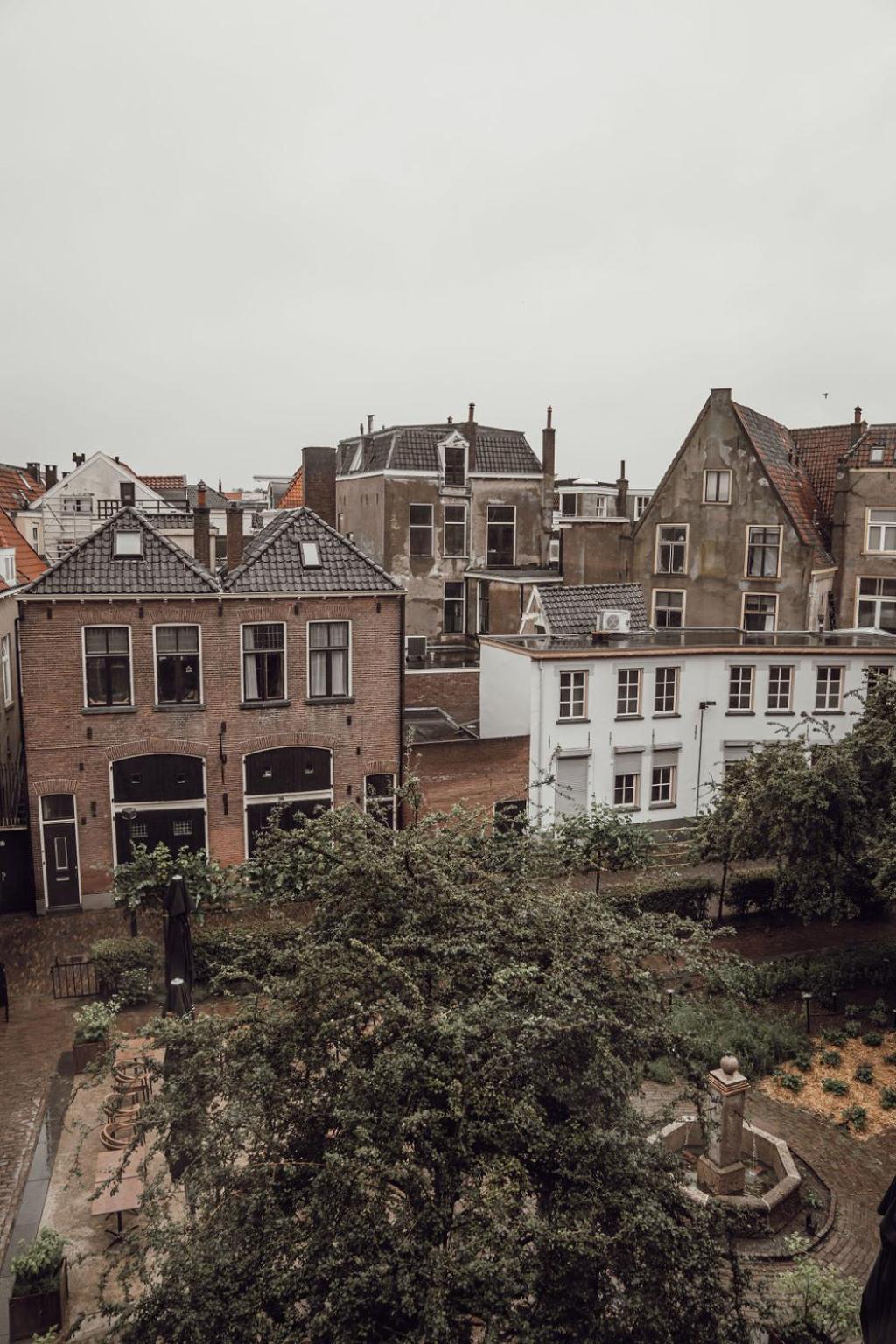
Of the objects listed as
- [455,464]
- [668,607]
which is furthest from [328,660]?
[455,464]

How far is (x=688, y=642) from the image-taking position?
99.5ft

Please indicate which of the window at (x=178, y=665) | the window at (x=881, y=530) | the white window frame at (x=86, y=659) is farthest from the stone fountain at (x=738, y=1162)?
the window at (x=881, y=530)

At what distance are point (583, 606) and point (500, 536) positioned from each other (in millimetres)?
13753

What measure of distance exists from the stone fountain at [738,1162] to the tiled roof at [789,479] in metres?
26.5

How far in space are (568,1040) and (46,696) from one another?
62.0ft

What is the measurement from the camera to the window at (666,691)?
97.1 ft

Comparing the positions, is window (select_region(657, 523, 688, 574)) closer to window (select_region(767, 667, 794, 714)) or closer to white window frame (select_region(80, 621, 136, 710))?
window (select_region(767, 667, 794, 714))

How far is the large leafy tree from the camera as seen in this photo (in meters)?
7.49

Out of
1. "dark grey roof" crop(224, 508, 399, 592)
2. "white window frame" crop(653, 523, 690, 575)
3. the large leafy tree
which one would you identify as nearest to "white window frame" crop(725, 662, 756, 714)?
"white window frame" crop(653, 523, 690, 575)

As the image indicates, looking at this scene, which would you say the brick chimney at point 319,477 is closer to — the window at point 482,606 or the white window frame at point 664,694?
the window at point 482,606

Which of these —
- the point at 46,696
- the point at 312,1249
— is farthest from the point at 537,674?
the point at 312,1249

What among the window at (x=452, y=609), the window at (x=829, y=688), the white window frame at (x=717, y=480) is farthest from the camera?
the window at (x=452, y=609)

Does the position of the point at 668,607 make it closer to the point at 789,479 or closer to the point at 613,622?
the point at 789,479

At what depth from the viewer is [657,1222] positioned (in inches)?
306
